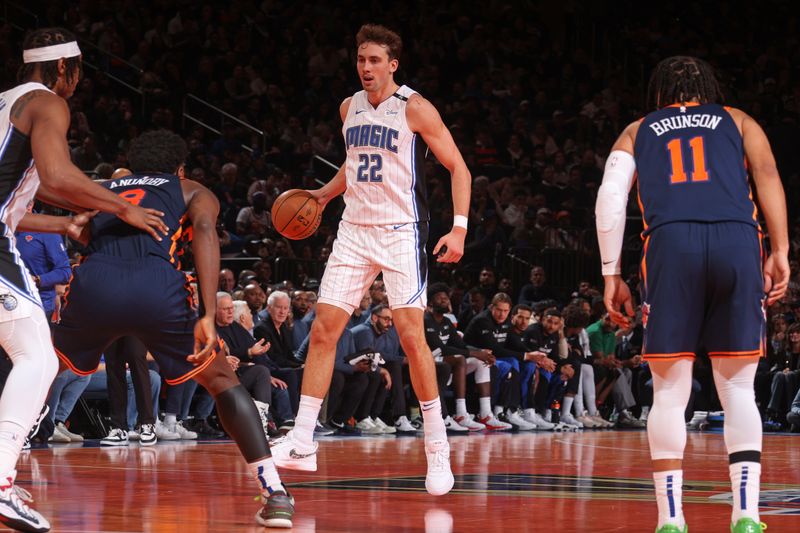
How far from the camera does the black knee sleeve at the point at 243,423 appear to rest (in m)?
4.81

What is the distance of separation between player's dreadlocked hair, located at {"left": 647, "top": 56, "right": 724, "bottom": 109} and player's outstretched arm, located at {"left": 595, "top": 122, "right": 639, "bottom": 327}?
0.17 meters

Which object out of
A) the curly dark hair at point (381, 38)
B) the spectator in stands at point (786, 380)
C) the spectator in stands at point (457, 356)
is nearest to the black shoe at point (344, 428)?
the spectator in stands at point (457, 356)

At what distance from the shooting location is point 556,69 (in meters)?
21.3

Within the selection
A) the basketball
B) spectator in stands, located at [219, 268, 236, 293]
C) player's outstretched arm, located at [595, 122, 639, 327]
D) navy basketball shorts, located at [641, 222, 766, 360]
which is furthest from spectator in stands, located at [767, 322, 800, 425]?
navy basketball shorts, located at [641, 222, 766, 360]

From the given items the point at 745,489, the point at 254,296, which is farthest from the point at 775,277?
the point at 254,296

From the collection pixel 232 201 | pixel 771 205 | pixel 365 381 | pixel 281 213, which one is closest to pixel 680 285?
pixel 771 205

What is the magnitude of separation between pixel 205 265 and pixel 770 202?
2.12 meters

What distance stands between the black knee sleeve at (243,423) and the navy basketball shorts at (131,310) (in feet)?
0.63

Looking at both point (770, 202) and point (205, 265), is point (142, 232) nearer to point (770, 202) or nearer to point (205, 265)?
point (205, 265)

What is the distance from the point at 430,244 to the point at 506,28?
23.7ft

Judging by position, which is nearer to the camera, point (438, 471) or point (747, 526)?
point (747, 526)

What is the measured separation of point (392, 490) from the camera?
20.4ft

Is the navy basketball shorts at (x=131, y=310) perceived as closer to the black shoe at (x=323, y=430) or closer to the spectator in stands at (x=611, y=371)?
the black shoe at (x=323, y=430)

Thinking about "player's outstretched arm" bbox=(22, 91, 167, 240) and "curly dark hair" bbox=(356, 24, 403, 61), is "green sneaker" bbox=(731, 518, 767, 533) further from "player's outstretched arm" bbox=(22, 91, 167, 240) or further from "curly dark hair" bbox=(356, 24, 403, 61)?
"curly dark hair" bbox=(356, 24, 403, 61)
